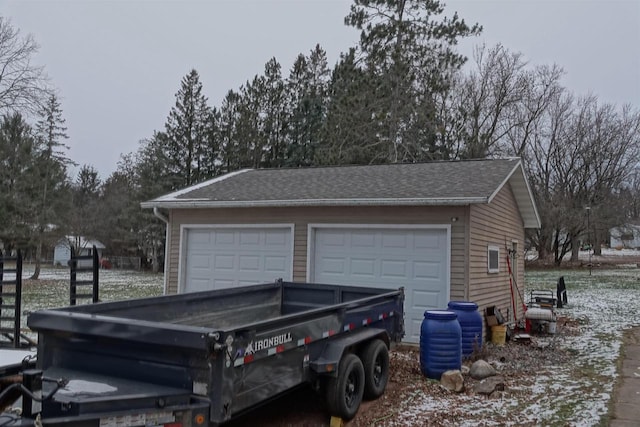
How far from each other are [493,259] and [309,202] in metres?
3.83

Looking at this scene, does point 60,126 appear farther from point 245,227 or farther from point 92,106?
point 245,227

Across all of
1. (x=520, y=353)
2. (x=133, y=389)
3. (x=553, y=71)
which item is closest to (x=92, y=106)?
(x=553, y=71)

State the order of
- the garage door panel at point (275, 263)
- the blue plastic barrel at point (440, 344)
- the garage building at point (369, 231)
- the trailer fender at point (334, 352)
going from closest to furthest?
the trailer fender at point (334, 352) → the blue plastic barrel at point (440, 344) → the garage building at point (369, 231) → the garage door panel at point (275, 263)

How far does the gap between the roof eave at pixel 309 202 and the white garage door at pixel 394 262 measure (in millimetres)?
561

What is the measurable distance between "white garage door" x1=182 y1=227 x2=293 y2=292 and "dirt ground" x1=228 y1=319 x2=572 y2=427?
306 centimetres

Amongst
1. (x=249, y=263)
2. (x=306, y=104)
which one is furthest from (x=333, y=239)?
(x=306, y=104)

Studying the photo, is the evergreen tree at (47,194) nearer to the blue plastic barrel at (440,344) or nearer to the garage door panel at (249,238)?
the garage door panel at (249,238)

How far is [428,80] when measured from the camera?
79.9 feet

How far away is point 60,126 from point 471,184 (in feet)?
94.4

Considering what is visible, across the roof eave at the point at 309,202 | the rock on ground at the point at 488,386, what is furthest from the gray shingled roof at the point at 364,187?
the rock on ground at the point at 488,386

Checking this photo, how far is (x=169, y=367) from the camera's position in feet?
11.3

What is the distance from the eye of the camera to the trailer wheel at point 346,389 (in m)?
4.75

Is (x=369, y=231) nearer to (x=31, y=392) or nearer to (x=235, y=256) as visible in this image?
(x=235, y=256)

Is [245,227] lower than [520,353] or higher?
higher
